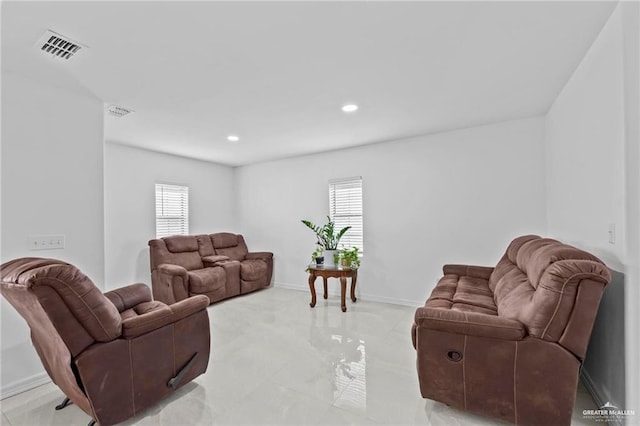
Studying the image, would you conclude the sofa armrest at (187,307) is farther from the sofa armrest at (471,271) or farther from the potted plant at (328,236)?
the sofa armrest at (471,271)

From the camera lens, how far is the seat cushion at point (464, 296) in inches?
91.8

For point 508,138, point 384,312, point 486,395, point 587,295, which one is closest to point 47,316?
point 486,395

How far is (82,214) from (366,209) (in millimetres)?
3454

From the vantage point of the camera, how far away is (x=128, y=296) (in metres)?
2.45

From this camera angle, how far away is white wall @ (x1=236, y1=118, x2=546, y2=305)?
3488mm

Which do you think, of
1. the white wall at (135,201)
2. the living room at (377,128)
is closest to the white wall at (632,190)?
the living room at (377,128)

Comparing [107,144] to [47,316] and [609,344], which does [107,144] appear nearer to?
[47,316]

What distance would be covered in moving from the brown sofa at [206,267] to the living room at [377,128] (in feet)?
1.47

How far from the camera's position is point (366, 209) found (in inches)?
178

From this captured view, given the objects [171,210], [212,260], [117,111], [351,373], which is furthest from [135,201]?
[351,373]

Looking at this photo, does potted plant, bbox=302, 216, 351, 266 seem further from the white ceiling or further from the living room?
the white ceiling

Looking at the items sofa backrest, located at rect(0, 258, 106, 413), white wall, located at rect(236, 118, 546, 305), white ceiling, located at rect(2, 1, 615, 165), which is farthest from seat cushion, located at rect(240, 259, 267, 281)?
sofa backrest, located at rect(0, 258, 106, 413)

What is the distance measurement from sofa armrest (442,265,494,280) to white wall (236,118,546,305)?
43cm

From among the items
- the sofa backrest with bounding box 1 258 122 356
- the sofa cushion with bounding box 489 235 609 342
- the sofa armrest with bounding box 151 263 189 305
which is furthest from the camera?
the sofa armrest with bounding box 151 263 189 305
